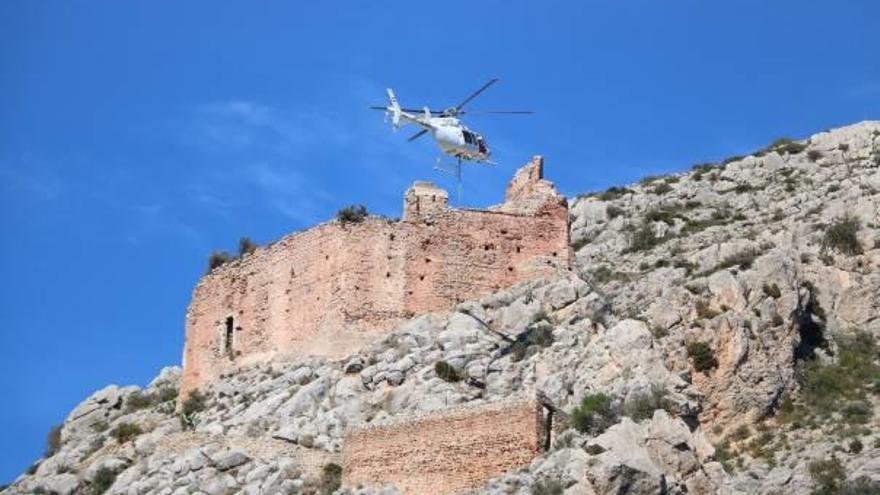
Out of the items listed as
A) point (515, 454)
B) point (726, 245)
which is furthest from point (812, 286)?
point (515, 454)

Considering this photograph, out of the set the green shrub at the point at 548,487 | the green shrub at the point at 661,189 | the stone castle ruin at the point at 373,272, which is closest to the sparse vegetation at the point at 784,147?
the green shrub at the point at 661,189

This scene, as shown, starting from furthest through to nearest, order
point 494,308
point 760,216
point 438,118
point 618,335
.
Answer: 1. point 760,216
2. point 438,118
3. point 494,308
4. point 618,335

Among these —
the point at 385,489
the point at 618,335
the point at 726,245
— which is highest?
the point at 726,245

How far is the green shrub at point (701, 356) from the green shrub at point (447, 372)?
17.5 feet

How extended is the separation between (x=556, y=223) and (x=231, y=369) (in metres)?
9.03

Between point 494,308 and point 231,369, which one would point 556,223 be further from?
point 231,369

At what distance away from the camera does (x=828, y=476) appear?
134 feet

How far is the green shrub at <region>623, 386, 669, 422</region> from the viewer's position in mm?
39219

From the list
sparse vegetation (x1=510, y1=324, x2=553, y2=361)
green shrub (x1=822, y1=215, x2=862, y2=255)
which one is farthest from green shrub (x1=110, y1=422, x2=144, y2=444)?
green shrub (x1=822, y1=215, x2=862, y2=255)

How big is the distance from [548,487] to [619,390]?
4032 mm

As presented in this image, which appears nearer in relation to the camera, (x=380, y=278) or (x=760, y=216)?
(x=380, y=278)

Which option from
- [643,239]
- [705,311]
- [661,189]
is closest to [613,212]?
[661,189]

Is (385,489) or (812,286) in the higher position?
(812,286)

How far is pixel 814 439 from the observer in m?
43.2
